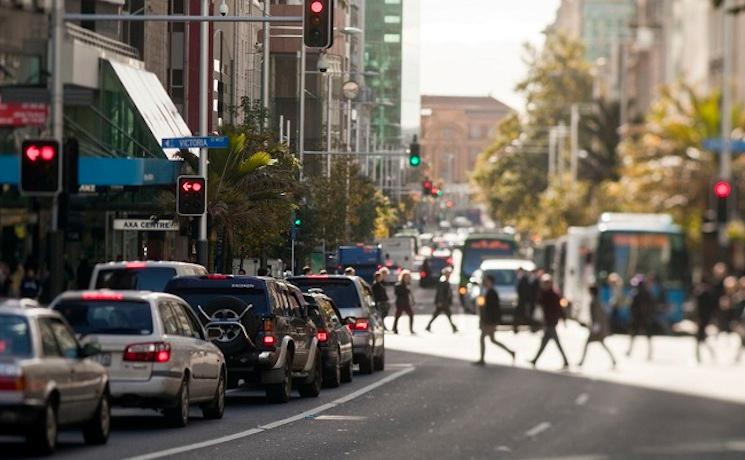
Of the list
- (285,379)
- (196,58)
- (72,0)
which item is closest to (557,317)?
(285,379)

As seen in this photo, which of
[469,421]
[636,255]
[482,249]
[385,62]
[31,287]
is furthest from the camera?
[385,62]

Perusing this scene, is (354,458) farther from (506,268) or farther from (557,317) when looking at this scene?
(506,268)

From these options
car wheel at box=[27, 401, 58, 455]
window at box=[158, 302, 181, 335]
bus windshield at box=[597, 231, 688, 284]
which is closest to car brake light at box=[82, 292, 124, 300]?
window at box=[158, 302, 181, 335]

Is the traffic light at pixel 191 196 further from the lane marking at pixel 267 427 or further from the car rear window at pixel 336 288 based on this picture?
the lane marking at pixel 267 427

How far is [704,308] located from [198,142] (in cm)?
2668

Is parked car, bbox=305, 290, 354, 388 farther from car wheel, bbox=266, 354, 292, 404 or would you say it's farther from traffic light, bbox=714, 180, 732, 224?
traffic light, bbox=714, 180, 732, 224

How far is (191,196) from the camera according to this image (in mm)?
39781

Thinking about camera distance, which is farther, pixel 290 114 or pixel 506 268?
pixel 290 114

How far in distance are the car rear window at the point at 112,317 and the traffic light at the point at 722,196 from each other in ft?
29.6

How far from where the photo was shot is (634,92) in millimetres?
24234

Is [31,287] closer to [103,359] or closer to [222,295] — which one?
[222,295]

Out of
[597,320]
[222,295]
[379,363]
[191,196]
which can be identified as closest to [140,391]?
[222,295]

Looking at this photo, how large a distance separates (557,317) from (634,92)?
11.9m

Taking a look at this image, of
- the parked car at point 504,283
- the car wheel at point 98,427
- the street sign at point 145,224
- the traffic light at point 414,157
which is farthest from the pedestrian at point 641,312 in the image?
the traffic light at point 414,157
